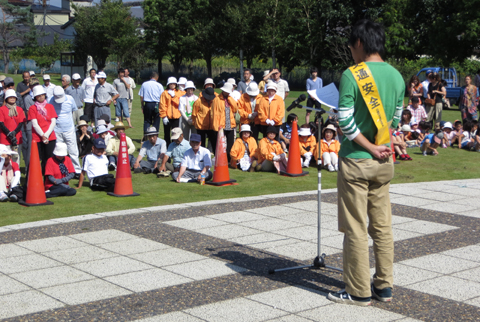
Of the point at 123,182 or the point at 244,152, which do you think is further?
the point at 244,152

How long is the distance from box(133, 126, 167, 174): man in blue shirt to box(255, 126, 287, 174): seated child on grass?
1.99 metres

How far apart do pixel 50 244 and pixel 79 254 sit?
1.99 ft

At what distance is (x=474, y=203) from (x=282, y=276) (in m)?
4.82

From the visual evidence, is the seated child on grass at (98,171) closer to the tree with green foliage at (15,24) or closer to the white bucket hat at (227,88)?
the white bucket hat at (227,88)

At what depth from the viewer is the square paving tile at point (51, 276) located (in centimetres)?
525

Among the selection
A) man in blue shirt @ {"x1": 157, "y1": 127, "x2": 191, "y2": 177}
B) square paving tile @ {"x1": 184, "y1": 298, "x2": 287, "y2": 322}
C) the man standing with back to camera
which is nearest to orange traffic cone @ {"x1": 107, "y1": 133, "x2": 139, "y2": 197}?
man in blue shirt @ {"x1": 157, "y1": 127, "x2": 191, "y2": 177}

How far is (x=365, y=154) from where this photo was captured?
4.57 metres

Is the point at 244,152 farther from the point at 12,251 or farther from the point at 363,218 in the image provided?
the point at 363,218

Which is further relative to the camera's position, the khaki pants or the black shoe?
the black shoe

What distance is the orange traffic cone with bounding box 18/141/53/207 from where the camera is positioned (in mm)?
8922

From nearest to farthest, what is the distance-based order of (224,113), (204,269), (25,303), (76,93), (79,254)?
(25,303), (204,269), (79,254), (224,113), (76,93)

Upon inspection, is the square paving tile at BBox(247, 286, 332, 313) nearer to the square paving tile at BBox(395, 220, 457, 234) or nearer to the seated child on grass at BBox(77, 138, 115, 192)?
the square paving tile at BBox(395, 220, 457, 234)

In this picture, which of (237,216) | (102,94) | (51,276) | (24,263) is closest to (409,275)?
(237,216)

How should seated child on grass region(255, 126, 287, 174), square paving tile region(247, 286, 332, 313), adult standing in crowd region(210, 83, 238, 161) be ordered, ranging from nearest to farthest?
square paving tile region(247, 286, 332, 313)
seated child on grass region(255, 126, 287, 174)
adult standing in crowd region(210, 83, 238, 161)
